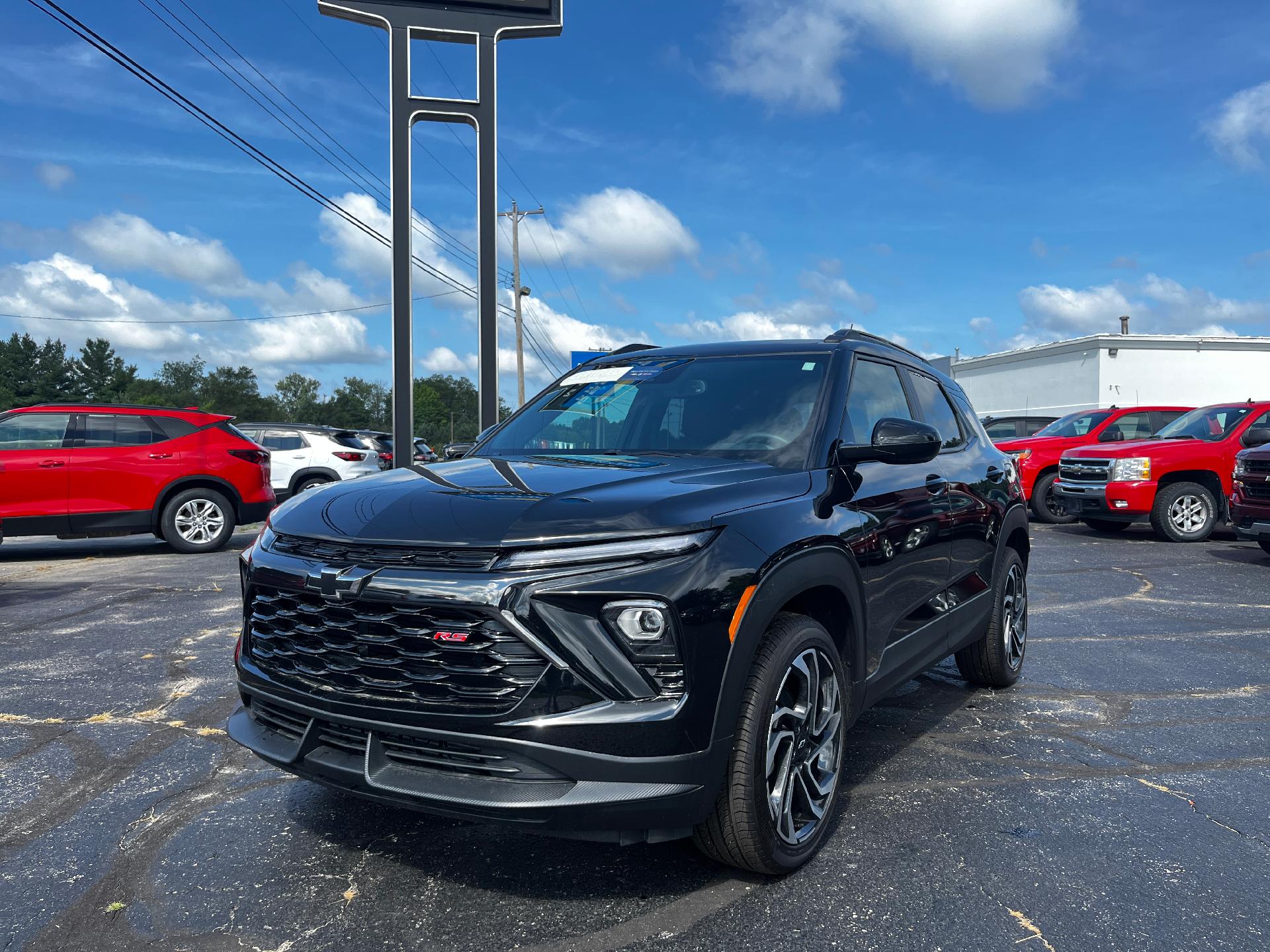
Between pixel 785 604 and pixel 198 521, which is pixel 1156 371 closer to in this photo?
pixel 198 521

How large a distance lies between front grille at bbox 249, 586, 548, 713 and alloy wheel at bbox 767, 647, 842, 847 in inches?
33.1

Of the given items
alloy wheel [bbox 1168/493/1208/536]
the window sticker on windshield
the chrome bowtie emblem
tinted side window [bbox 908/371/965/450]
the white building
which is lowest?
alloy wheel [bbox 1168/493/1208/536]

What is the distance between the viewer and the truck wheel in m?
14.2

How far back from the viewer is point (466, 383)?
161375 mm

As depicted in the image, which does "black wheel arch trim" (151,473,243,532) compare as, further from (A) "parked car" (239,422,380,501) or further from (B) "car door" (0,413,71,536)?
(A) "parked car" (239,422,380,501)

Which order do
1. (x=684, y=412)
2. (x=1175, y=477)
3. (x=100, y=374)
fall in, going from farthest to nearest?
(x=100, y=374)
(x=1175, y=477)
(x=684, y=412)

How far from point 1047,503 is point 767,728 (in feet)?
45.7

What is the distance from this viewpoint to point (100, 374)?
389ft

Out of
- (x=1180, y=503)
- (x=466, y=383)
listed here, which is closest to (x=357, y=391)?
(x=466, y=383)

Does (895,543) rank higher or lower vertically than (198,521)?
higher

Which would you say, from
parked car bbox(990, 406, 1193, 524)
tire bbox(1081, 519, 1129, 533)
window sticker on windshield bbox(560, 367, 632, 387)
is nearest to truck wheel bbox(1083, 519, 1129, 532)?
tire bbox(1081, 519, 1129, 533)

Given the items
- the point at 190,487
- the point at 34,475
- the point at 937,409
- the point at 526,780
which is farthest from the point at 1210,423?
the point at 34,475

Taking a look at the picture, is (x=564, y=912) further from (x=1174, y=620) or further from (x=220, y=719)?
(x=1174, y=620)

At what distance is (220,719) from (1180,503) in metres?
12.0
